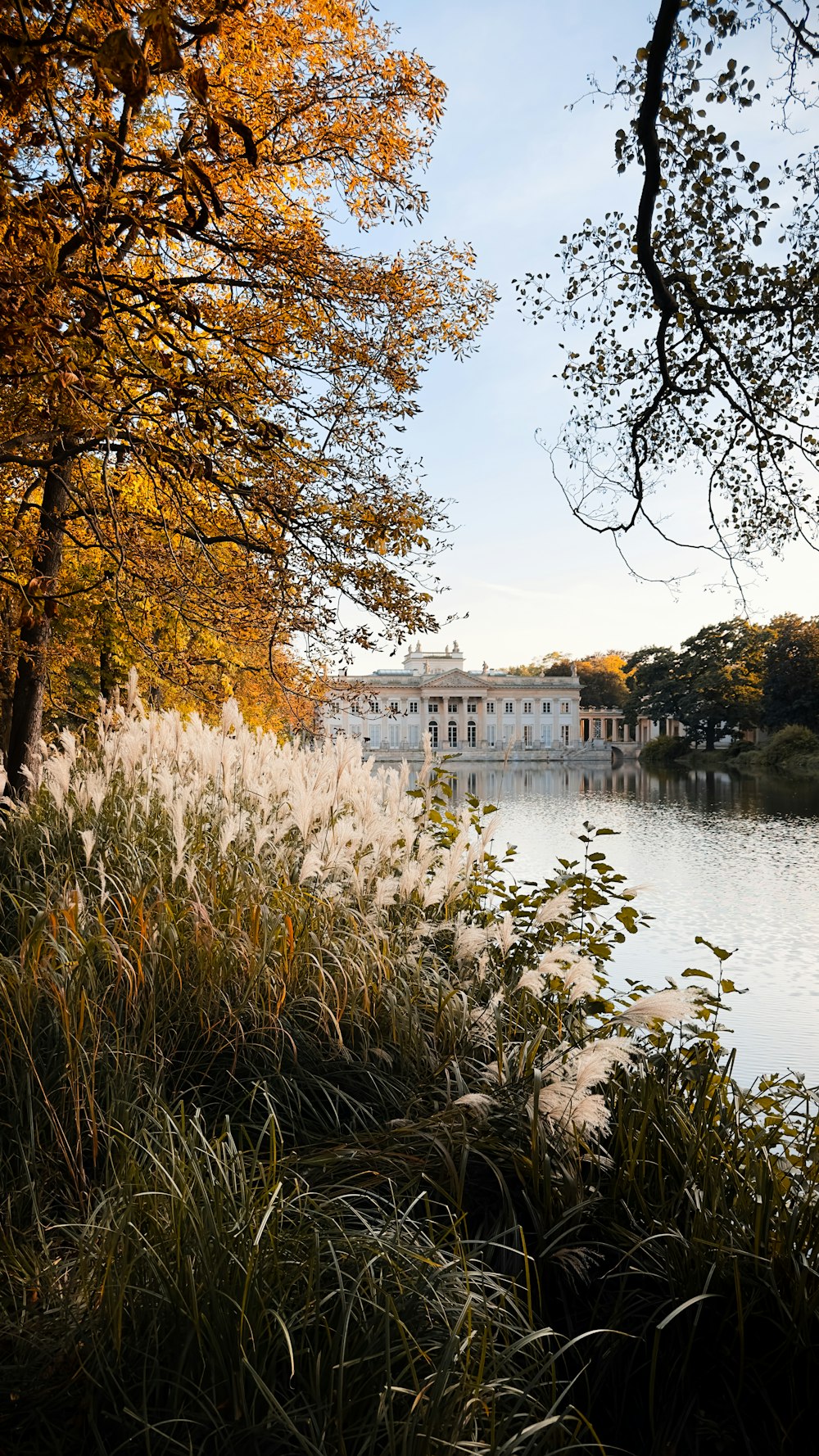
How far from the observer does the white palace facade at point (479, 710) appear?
294 ft

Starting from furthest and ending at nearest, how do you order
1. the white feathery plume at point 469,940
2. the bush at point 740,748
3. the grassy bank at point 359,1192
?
the bush at point 740,748, the white feathery plume at point 469,940, the grassy bank at point 359,1192

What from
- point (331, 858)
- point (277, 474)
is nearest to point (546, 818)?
point (277, 474)

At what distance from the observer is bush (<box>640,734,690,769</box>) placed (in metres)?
64.7

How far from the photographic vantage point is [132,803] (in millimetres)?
4645

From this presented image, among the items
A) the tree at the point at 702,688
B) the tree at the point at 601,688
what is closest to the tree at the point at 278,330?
the tree at the point at 702,688

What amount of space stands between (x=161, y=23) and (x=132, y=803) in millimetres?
3321

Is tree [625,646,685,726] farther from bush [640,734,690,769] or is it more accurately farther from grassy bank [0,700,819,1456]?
grassy bank [0,700,819,1456]

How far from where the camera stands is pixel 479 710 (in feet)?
313

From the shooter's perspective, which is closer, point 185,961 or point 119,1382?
point 119,1382

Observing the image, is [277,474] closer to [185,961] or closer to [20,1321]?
[185,961]

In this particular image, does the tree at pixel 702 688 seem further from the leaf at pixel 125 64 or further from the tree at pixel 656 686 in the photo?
the leaf at pixel 125 64

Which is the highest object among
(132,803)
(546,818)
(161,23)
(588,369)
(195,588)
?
(588,369)

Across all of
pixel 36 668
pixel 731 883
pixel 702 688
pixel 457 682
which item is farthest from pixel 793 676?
pixel 457 682

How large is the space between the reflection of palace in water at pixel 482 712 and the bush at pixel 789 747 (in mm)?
39512
